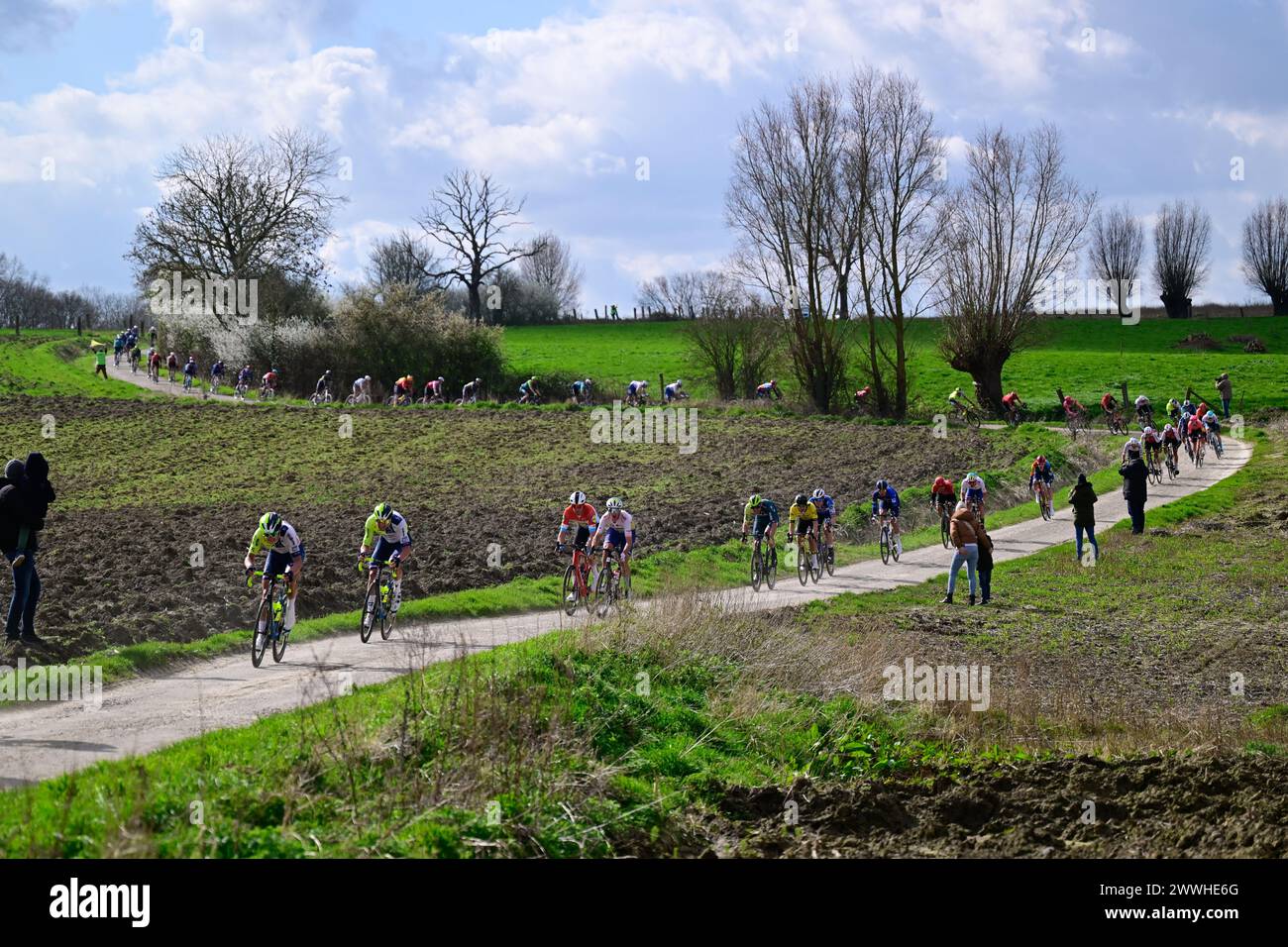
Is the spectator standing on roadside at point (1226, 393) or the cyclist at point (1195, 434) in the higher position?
the spectator standing on roadside at point (1226, 393)

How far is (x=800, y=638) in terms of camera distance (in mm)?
16359

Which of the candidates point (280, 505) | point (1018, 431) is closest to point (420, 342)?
point (1018, 431)

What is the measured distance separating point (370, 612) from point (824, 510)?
1040cm

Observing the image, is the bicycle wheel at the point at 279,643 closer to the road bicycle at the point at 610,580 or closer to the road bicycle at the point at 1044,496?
the road bicycle at the point at 610,580

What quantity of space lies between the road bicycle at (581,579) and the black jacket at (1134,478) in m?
15.0

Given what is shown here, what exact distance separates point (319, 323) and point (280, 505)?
3825cm

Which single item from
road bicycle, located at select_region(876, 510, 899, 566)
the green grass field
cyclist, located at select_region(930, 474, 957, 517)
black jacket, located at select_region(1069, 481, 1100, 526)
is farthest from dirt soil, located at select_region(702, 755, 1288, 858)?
the green grass field

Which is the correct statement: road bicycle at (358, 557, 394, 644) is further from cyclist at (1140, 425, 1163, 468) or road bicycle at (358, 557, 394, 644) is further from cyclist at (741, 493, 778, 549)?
cyclist at (1140, 425, 1163, 468)

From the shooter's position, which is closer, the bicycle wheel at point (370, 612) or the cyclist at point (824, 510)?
the bicycle wheel at point (370, 612)

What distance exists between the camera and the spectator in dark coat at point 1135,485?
96.7 ft

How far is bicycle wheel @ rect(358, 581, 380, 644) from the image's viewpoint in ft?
56.4

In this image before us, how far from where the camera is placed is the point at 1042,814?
34.0 feet

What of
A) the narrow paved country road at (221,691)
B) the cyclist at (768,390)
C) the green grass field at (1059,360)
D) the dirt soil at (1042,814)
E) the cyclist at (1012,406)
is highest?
the green grass field at (1059,360)

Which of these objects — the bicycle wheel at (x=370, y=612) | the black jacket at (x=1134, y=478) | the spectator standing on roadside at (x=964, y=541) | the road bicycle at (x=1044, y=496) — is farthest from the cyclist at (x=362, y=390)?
the bicycle wheel at (x=370, y=612)
